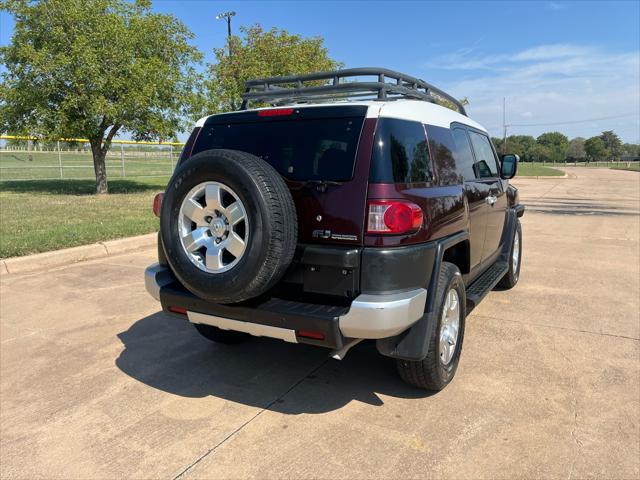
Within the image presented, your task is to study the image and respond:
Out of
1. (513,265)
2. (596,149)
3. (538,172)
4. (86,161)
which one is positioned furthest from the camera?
(596,149)

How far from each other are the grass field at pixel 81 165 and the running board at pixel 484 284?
2193 cm

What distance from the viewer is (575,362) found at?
386 centimetres

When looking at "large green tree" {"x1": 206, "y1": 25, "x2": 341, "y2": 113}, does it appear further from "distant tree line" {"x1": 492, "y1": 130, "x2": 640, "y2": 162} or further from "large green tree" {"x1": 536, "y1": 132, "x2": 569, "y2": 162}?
"large green tree" {"x1": 536, "y1": 132, "x2": 569, "y2": 162}

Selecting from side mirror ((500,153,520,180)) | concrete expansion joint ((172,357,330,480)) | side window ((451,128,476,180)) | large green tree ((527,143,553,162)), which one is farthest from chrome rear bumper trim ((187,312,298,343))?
large green tree ((527,143,553,162))

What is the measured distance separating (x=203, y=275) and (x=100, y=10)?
51.7 feet

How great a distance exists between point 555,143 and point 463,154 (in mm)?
166933

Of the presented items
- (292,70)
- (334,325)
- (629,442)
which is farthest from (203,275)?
(292,70)

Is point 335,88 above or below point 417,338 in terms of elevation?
above

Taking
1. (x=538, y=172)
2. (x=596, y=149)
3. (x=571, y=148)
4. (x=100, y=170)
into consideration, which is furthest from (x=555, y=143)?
(x=100, y=170)

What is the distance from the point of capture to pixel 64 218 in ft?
32.8

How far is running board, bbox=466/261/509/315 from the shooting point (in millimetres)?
3806

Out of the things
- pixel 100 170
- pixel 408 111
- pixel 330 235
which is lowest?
pixel 330 235

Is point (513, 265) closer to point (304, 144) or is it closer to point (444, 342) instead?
point (444, 342)

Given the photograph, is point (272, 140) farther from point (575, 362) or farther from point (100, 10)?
point (100, 10)
